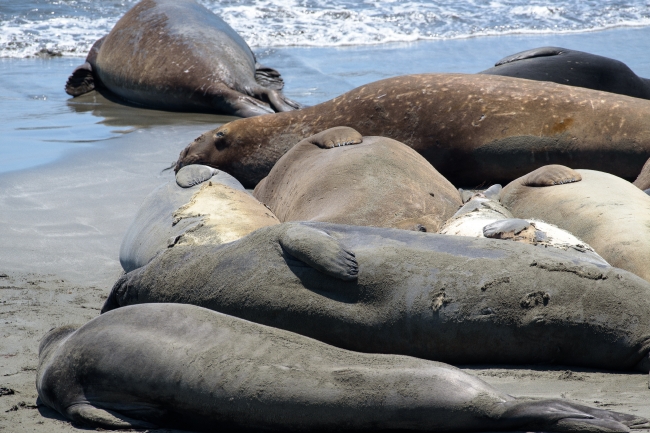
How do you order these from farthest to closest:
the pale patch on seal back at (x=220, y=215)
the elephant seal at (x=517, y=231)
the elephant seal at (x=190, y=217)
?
1. the elephant seal at (x=190, y=217)
2. the pale patch on seal back at (x=220, y=215)
3. the elephant seal at (x=517, y=231)

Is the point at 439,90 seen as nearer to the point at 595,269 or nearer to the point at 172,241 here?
the point at 172,241

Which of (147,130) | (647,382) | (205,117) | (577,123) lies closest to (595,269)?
(647,382)

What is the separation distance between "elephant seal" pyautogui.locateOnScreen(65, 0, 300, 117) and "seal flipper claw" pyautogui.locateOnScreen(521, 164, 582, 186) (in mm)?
3761

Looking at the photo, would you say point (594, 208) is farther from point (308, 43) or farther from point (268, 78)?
point (308, 43)

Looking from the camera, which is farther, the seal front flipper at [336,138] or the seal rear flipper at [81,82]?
the seal rear flipper at [81,82]

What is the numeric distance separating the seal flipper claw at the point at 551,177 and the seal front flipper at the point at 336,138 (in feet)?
3.97

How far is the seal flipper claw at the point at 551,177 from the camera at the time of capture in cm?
543

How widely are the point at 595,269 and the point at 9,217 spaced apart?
3934 millimetres

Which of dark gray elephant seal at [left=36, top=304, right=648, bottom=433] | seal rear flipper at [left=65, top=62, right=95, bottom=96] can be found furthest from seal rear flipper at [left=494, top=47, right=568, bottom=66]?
dark gray elephant seal at [left=36, top=304, right=648, bottom=433]

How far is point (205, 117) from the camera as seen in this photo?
365 inches

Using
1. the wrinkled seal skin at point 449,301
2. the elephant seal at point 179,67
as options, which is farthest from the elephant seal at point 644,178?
the elephant seal at point 179,67

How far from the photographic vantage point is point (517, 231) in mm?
4102

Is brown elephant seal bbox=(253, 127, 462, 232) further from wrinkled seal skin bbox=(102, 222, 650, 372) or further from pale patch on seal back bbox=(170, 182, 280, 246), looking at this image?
wrinkled seal skin bbox=(102, 222, 650, 372)

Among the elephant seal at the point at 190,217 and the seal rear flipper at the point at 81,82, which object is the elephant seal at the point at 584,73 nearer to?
the elephant seal at the point at 190,217
